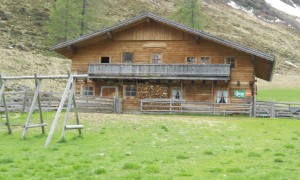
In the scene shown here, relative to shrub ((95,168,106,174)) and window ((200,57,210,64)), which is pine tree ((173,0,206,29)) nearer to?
window ((200,57,210,64))

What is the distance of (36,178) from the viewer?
10.5 meters

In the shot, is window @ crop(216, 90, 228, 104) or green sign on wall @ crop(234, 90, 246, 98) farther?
window @ crop(216, 90, 228, 104)

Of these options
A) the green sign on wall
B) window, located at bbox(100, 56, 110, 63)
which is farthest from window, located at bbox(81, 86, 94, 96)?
the green sign on wall

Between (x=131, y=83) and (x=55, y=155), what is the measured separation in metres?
24.8

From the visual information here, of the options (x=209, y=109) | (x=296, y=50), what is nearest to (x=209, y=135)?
(x=209, y=109)

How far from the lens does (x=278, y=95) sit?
205 ft

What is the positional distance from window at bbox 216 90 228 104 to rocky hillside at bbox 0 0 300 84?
22.7 m

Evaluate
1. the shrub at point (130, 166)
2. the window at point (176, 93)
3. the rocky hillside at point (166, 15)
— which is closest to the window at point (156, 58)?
the window at point (176, 93)

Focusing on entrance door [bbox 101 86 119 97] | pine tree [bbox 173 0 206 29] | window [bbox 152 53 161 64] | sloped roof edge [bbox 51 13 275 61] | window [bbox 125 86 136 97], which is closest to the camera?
sloped roof edge [bbox 51 13 275 61]

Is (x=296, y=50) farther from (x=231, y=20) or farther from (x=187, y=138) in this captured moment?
(x=187, y=138)

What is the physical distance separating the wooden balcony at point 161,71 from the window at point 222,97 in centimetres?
216

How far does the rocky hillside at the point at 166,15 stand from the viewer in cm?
5412

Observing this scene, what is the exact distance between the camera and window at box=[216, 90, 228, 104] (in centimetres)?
3669

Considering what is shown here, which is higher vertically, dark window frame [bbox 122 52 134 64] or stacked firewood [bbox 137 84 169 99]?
dark window frame [bbox 122 52 134 64]
